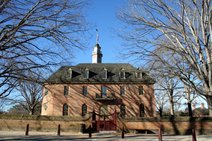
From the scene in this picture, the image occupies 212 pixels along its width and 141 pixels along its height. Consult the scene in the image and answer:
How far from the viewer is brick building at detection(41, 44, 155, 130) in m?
37.4

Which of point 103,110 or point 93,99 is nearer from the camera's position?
point 103,110

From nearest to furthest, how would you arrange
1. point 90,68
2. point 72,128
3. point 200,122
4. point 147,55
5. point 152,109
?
1. point 147,55
2. point 200,122
3. point 72,128
4. point 152,109
5. point 90,68

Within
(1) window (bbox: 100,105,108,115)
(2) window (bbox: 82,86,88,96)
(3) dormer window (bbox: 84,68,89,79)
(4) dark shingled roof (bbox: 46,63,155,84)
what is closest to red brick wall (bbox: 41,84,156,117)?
(2) window (bbox: 82,86,88,96)

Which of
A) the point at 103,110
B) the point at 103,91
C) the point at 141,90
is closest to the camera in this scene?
the point at 103,110

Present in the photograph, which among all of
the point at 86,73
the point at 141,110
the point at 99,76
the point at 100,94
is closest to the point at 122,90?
Result: the point at 100,94

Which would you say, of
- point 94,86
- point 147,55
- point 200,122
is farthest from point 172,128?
point 94,86

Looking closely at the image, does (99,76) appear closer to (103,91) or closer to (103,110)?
(103,91)

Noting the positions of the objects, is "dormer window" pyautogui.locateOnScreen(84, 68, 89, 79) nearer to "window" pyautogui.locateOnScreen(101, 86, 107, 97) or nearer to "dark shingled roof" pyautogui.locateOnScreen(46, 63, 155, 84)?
"dark shingled roof" pyautogui.locateOnScreen(46, 63, 155, 84)

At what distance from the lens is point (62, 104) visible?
3800cm

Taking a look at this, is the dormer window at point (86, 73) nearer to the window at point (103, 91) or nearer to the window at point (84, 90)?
the window at point (84, 90)

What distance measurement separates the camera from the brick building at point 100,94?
3741 cm

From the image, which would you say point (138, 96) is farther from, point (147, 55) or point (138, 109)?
point (147, 55)

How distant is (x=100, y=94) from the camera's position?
125 feet

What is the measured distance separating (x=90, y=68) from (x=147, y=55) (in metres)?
25.3
